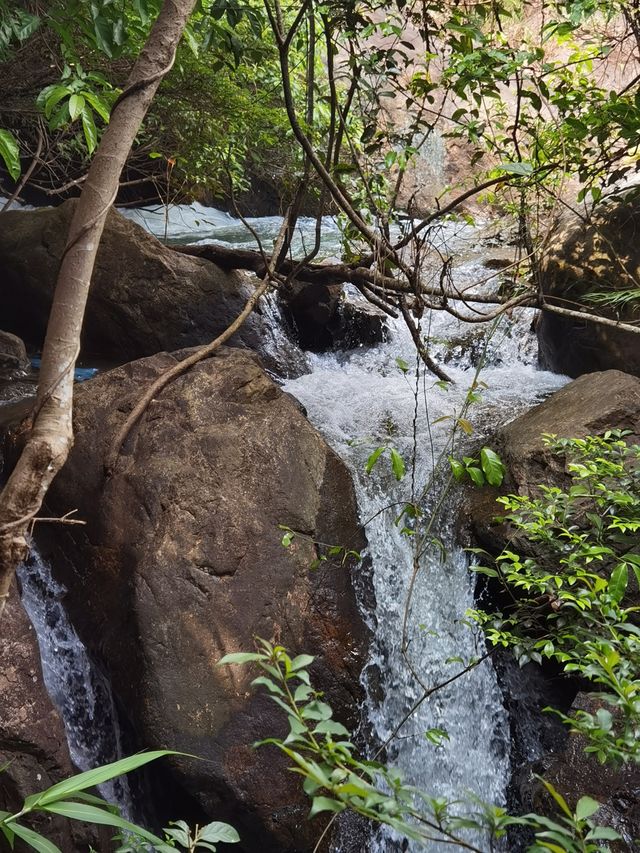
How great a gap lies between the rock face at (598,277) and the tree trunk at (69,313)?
381cm

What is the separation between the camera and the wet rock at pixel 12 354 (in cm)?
653

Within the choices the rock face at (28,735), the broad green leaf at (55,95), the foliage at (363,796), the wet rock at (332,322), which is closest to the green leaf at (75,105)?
the broad green leaf at (55,95)

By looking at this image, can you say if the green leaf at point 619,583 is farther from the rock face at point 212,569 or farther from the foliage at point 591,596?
the rock face at point 212,569

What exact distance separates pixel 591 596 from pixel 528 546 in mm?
1311

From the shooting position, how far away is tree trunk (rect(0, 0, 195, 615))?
58.7 inches

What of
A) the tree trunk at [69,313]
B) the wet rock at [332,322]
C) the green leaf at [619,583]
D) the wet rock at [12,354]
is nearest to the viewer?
the tree trunk at [69,313]

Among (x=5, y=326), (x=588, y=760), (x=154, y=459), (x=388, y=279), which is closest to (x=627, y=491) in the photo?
(x=588, y=760)

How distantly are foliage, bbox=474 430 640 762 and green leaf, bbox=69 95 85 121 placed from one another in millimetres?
2031

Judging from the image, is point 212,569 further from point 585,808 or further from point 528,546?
point 585,808

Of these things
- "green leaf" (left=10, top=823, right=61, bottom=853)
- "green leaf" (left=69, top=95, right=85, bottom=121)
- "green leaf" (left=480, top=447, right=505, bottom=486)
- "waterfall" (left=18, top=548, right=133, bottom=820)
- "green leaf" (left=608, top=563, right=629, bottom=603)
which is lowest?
"waterfall" (left=18, top=548, right=133, bottom=820)

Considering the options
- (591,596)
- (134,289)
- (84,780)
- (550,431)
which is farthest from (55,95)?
(134,289)

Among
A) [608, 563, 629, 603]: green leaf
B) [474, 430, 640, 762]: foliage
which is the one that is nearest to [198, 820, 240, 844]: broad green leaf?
[474, 430, 640, 762]: foliage

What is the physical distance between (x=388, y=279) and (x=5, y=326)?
4872 millimetres

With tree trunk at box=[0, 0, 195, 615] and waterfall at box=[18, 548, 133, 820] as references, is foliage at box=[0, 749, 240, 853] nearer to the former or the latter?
tree trunk at box=[0, 0, 195, 615]
